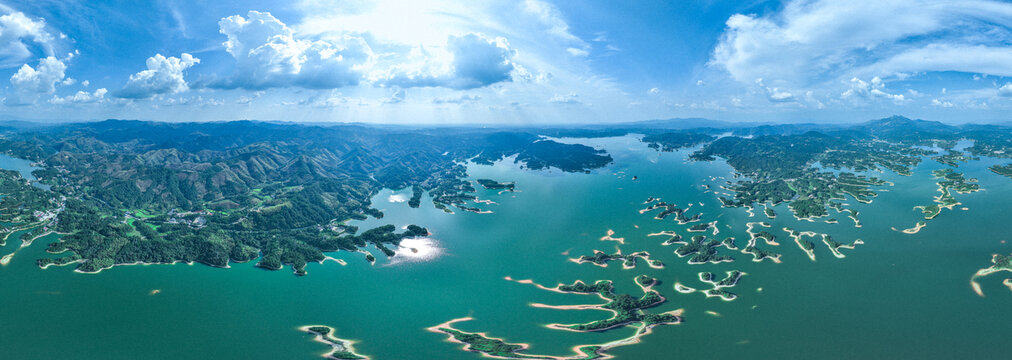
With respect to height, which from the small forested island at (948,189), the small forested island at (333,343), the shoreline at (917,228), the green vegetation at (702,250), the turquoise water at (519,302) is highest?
Answer: the small forested island at (948,189)

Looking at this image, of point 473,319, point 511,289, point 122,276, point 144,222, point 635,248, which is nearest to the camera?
point 473,319

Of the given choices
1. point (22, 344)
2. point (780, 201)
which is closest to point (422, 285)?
point (22, 344)

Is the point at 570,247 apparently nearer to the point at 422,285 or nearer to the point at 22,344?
the point at 422,285

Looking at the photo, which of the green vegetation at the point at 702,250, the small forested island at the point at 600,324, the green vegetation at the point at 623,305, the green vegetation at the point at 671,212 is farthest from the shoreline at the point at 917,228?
the green vegetation at the point at 623,305

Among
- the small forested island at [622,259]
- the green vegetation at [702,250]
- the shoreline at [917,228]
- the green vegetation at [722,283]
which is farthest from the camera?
the shoreline at [917,228]

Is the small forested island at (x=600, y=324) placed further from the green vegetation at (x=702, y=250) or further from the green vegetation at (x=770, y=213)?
the green vegetation at (x=770, y=213)

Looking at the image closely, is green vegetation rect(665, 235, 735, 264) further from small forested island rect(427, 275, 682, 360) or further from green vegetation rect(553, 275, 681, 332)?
small forested island rect(427, 275, 682, 360)

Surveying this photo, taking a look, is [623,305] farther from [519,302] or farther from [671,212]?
[671,212]
